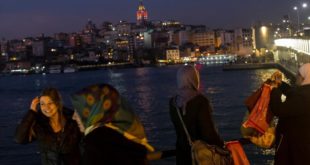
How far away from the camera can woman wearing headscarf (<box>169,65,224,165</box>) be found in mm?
2596

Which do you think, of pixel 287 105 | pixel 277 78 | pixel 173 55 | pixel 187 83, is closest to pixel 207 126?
pixel 187 83

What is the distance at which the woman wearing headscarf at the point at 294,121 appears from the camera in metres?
2.68

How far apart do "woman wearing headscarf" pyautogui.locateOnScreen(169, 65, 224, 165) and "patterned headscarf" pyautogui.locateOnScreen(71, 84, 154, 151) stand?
0.62 m

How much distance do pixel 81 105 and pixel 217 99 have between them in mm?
29917

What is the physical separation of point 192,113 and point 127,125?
0.65 m

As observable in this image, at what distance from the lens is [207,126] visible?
2.59m

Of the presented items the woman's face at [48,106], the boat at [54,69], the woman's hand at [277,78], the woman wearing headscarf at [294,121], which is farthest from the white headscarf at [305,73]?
the boat at [54,69]

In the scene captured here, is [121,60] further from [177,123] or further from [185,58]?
[177,123]

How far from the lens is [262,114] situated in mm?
2791

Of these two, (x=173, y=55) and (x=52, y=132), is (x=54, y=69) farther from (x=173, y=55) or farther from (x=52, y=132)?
(x=52, y=132)

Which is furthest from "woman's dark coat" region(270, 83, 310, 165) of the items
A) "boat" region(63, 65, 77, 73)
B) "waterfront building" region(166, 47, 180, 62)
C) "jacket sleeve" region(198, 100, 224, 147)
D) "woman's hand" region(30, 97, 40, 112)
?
"boat" region(63, 65, 77, 73)

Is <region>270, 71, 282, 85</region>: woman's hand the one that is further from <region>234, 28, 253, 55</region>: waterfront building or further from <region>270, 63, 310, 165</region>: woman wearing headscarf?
<region>234, 28, 253, 55</region>: waterfront building

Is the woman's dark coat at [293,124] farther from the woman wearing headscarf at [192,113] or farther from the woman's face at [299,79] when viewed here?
the woman wearing headscarf at [192,113]

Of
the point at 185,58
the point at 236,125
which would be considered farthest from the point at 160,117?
the point at 185,58
